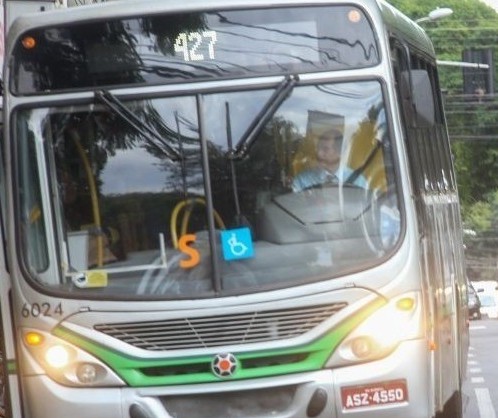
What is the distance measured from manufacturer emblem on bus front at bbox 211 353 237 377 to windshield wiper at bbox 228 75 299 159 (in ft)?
3.65

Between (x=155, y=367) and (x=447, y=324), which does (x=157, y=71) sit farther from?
(x=447, y=324)

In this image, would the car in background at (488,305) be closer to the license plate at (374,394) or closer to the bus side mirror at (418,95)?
the bus side mirror at (418,95)

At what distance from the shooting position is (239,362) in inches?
345

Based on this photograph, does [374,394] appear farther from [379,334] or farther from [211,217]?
[211,217]

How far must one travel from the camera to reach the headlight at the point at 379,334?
8.73 m

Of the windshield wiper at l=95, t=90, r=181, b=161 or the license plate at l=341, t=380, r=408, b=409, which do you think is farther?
the windshield wiper at l=95, t=90, r=181, b=161

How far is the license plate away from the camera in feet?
28.6

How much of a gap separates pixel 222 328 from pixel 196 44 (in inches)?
63.5

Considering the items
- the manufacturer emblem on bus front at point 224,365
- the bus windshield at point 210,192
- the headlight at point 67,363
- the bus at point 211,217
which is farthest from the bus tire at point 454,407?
the headlight at point 67,363

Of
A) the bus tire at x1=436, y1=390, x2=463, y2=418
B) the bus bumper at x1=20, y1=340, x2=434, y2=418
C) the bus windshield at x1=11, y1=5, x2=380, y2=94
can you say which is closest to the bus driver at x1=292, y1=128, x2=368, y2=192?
the bus windshield at x1=11, y1=5, x2=380, y2=94

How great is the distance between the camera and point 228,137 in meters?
8.93

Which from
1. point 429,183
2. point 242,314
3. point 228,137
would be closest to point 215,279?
point 242,314

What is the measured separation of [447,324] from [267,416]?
274cm

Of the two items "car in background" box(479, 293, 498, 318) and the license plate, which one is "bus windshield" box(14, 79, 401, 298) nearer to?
the license plate
